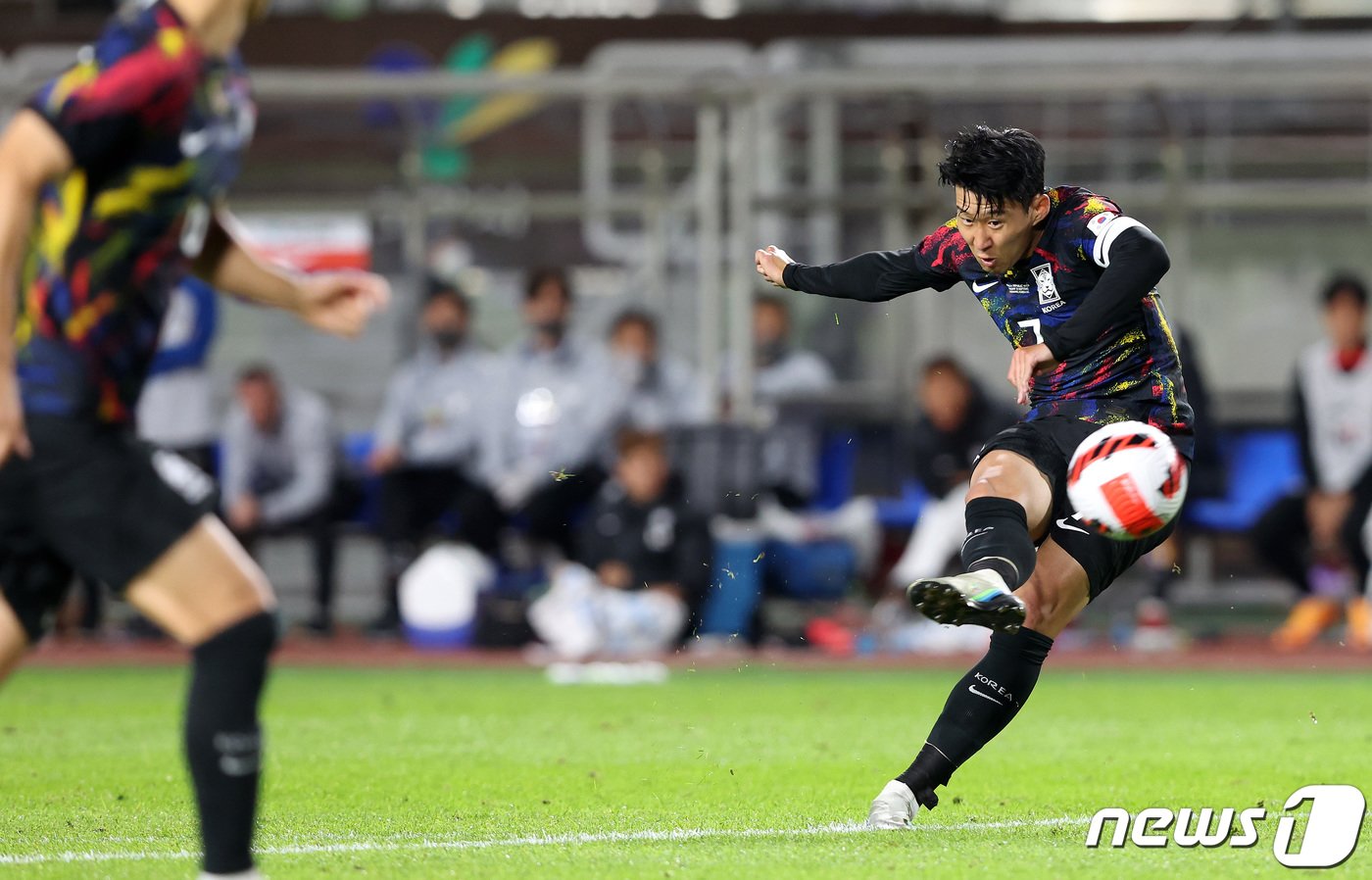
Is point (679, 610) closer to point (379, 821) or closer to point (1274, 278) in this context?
point (1274, 278)

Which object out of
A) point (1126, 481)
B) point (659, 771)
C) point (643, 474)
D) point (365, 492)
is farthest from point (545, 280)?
point (1126, 481)

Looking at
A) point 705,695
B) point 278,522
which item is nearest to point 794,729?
point 705,695

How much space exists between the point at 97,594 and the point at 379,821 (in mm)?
7830

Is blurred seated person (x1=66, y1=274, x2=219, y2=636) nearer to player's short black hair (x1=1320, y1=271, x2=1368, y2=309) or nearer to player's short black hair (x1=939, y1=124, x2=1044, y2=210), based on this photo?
player's short black hair (x1=1320, y1=271, x2=1368, y2=309)

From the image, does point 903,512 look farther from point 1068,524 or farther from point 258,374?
point 1068,524

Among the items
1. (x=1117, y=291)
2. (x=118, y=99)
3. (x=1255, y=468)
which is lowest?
(x=1255, y=468)

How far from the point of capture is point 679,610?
40.1ft

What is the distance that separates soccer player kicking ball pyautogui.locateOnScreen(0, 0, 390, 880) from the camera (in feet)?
13.4

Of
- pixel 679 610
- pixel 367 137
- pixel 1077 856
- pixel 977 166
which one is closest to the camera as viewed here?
pixel 1077 856

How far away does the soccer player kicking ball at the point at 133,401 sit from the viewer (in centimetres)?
409

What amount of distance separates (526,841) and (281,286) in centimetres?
170

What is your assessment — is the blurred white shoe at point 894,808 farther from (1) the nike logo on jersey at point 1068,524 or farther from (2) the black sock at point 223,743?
(2) the black sock at point 223,743

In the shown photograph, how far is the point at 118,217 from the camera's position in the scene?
13.6ft

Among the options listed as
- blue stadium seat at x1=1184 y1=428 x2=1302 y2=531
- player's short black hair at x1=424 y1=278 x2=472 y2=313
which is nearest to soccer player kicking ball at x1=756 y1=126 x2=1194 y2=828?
player's short black hair at x1=424 y1=278 x2=472 y2=313
